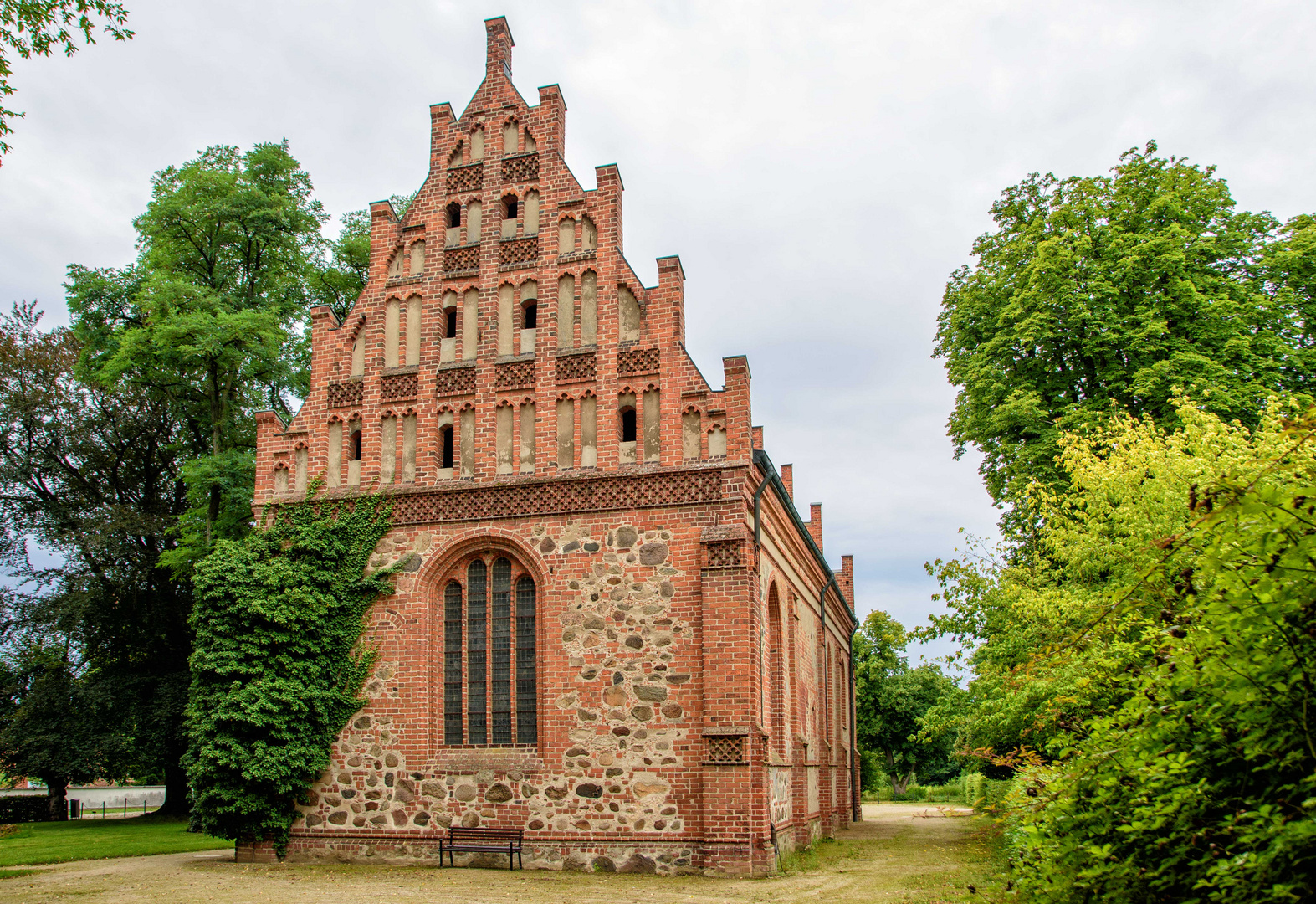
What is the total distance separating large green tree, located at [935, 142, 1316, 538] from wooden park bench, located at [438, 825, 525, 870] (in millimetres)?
12154

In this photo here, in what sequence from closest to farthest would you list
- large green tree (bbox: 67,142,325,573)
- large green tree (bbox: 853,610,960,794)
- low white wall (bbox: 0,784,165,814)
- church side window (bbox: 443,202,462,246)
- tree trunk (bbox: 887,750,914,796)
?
church side window (bbox: 443,202,462,246) → large green tree (bbox: 67,142,325,573) → low white wall (bbox: 0,784,165,814) → large green tree (bbox: 853,610,960,794) → tree trunk (bbox: 887,750,914,796)

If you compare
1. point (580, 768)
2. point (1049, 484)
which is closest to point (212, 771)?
point (580, 768)

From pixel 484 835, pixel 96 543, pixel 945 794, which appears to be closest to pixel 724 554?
pixel 484 835

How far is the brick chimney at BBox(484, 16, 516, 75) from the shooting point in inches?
719

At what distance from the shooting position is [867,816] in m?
35.0

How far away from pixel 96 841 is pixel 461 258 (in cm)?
1532

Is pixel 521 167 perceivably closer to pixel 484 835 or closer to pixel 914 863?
pixel 484 835

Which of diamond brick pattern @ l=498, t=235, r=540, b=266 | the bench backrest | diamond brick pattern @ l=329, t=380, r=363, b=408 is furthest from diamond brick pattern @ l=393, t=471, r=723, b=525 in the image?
the bench backrest

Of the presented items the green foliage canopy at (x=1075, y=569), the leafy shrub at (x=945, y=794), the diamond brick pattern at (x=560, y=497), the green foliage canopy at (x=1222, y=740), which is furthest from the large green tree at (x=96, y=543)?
the leafy shrub at (x=945, y=794)

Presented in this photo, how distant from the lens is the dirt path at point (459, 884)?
1205cm

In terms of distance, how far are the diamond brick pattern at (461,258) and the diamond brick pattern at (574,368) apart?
278 cm

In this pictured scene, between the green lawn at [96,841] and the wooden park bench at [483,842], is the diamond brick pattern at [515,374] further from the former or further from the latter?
the green lawn at [96,841]

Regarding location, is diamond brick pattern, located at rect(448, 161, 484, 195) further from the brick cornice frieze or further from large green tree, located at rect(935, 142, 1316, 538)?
large green tree, located at rect(935, 142, 1316, 538)

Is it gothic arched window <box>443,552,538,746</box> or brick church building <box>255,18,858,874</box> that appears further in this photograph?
gothic arched window <box>443,552,538,746</box>
